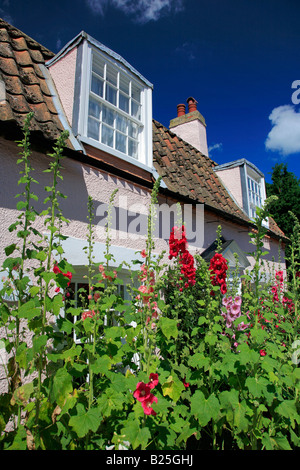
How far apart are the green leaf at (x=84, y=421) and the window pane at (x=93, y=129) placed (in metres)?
3.59

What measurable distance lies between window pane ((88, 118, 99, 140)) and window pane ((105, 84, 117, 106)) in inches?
22.4

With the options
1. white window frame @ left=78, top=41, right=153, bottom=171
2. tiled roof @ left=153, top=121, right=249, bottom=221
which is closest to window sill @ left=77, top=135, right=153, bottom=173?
white window frame @ left=78, top=41, right=153, bottom=171

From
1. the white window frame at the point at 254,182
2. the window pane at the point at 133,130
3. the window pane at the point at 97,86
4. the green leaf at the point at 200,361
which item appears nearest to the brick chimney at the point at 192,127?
the white window frame at the point at 254,182

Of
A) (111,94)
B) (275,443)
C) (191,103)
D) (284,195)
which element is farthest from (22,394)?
(284,195)

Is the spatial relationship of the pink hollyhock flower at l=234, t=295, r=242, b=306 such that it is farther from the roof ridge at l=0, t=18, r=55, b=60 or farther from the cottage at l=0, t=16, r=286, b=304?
the roof ridge at l=0, t=18, r=55, b=60

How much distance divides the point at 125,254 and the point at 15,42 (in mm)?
3702

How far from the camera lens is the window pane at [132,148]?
4867 mm

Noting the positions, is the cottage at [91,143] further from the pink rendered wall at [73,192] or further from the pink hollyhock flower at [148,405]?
the pink hollyhock flower at [148,405]

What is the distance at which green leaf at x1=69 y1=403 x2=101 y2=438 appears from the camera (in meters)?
1.53

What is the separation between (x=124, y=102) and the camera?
4.85 metres

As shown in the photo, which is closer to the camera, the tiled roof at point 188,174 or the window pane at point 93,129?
the window pane at point 93,129

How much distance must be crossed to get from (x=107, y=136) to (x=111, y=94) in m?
0.76

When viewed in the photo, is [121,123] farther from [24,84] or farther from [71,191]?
[71,191]

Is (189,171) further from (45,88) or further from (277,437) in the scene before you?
(277,437)
